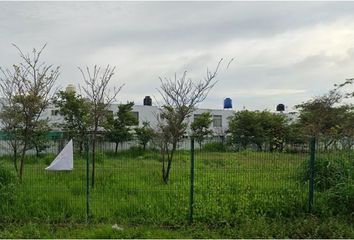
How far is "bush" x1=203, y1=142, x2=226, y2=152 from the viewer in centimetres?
799

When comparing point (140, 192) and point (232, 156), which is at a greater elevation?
point (232, 156)

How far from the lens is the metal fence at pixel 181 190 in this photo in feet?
23.0

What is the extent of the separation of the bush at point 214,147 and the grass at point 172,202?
0.46ft

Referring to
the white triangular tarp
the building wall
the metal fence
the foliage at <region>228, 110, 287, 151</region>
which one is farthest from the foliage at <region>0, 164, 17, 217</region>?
the foliage at <region>228, 110, 287, 151</region>

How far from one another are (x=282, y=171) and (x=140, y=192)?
2.84 m

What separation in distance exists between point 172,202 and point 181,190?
54cm

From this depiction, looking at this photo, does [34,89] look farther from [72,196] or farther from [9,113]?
[72,196]

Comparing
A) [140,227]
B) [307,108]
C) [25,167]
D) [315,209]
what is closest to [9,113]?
[25,167]

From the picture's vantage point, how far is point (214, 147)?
8000mm

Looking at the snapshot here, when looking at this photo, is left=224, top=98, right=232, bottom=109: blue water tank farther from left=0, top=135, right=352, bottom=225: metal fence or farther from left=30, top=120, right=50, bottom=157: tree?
left=0, top=135, right=352, bottom=225: metal fence

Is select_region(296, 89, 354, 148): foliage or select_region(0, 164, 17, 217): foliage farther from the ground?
select_region(296, 89, 354, 148): foliage

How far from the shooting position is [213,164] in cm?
779

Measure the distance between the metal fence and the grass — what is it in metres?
0.02

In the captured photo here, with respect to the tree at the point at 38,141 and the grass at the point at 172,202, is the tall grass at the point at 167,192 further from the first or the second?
the tree at the point at 38,141
